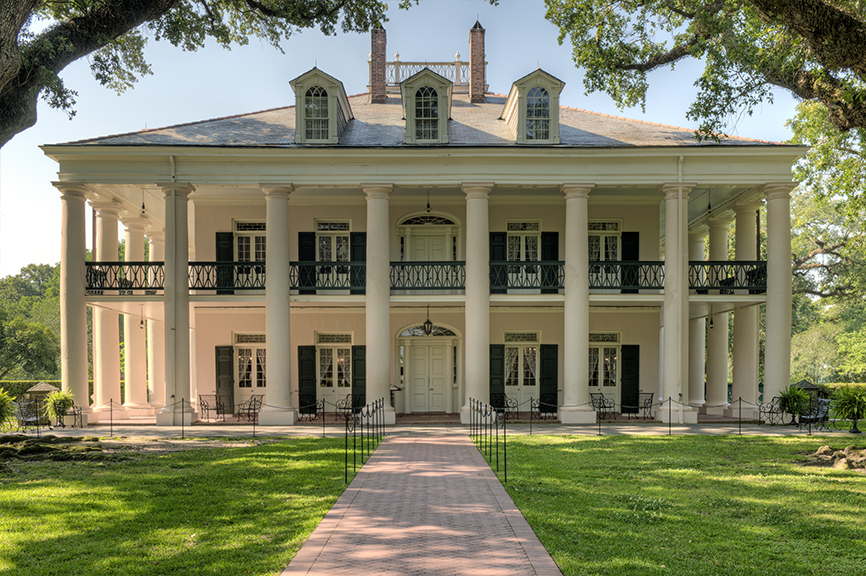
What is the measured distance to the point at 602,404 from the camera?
18656 mm

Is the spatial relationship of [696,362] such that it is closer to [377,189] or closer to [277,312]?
[377,189]

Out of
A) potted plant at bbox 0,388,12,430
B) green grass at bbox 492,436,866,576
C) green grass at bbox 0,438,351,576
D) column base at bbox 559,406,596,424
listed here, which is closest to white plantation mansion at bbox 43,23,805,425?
column base at bbox 559,406,596,424

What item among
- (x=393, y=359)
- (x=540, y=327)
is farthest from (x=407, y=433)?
(x=540, y=327)

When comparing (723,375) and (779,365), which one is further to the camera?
(723,375)

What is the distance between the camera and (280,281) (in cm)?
1708

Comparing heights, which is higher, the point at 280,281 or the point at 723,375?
the point at 280,281

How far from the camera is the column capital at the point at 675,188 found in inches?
670

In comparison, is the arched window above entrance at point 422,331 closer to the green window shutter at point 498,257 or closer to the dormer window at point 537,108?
the green window shutter at point 498,257

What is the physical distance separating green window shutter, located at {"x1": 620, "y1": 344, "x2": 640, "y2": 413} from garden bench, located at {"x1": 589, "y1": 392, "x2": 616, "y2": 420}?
52cm

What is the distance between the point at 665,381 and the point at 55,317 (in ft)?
140

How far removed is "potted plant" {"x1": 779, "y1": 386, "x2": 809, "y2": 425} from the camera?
16.1m

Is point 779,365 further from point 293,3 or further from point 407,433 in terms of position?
point 293,3

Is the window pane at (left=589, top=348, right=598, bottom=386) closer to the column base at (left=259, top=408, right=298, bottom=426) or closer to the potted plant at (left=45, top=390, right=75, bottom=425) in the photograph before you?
the column base at (left=259, top=408, right=298, bottom=426)

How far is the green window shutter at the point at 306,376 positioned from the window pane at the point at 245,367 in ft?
5.76
